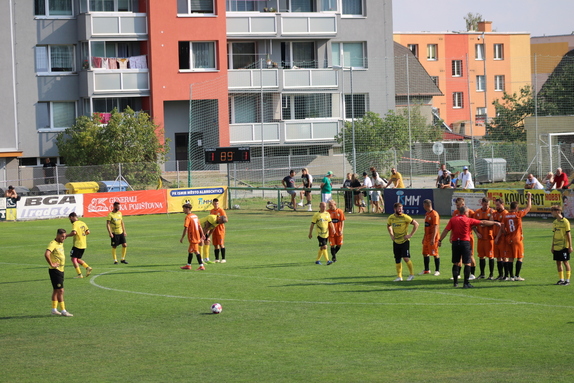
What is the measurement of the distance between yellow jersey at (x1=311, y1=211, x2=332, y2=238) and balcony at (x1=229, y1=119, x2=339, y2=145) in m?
29.8

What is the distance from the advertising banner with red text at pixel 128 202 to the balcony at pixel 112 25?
14.2m

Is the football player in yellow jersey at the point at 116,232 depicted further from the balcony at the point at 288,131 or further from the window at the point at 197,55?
the window at the point at 197,55

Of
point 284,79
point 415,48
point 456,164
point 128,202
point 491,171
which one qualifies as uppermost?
point 415,48

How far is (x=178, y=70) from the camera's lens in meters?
52.9

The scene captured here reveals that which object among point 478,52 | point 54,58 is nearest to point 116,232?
point 54,58

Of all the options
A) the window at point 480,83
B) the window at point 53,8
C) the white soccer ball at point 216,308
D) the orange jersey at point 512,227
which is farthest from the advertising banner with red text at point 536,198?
the window at point 480,83

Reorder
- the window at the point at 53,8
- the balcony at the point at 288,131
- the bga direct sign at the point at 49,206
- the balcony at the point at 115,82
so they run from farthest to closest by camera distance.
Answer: the balcony at the point at 288,131 < the window at the point at 53,8 < the balcony at the point at 115,82 < the bga direct sign at the point at 49,206

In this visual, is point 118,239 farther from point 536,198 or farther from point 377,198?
point 536,198

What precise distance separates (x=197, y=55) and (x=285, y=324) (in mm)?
40501

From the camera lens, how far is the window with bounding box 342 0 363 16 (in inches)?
2314

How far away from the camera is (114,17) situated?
51.8m

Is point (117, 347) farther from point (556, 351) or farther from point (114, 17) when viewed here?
point (114, 17)

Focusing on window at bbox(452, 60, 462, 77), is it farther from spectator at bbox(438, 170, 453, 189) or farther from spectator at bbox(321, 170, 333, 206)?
spectator at bbox(321, 170, 333, 206)

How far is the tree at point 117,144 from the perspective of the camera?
4660 centimetres
